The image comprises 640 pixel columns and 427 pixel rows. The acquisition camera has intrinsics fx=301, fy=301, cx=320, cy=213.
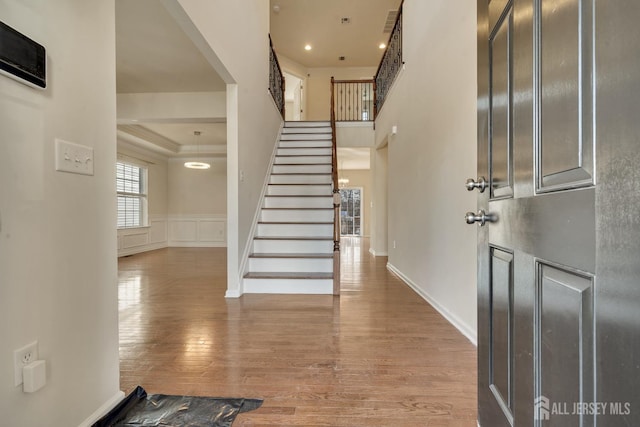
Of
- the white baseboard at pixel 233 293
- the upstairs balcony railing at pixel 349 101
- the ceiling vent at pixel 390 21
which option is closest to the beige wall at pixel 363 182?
the upstairs balcony railing at pixel 349 101

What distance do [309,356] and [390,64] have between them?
4.97 meters

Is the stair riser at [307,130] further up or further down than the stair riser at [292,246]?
further up

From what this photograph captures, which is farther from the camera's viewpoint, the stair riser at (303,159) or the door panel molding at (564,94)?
the stair riser at (303,159)

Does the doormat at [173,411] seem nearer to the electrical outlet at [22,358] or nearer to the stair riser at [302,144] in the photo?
the electrical outlet at [22,358]

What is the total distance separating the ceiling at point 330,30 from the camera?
20.6 ft

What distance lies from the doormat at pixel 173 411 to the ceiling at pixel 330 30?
691 cm

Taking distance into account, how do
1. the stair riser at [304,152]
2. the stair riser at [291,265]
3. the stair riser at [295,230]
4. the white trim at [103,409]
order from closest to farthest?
1. the white trim at [103,409]
2. the stair riser at [291,265]
3. the stair riser at [295,230]
4. the stair riser at [304,152]

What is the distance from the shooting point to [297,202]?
455cm

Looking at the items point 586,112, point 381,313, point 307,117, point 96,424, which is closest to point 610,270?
point 586,112

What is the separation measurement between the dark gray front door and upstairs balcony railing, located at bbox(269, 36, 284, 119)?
15.7 feet

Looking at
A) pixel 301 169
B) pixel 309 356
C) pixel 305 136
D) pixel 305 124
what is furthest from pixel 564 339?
pixel 305 124

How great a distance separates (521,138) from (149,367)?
2259mm

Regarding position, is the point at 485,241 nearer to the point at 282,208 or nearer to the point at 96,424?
the point at 96,424

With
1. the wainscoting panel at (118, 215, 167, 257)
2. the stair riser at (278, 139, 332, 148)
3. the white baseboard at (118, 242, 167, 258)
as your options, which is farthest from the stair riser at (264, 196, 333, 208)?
the white baseboard at (118, 242, 167, 258)
